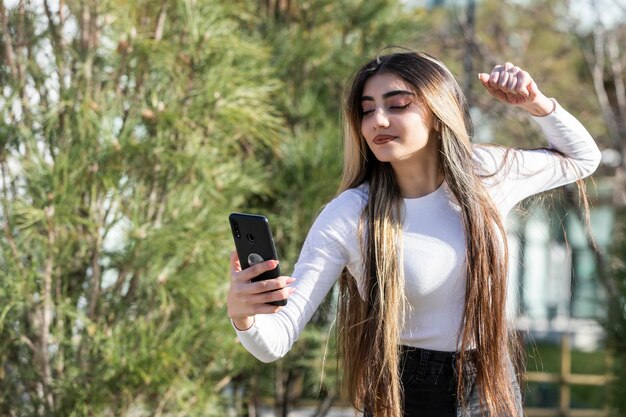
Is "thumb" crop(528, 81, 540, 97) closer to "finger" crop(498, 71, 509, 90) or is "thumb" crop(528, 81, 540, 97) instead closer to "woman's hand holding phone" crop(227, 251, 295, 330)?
"finger" crop(498, 71, 509, 90)

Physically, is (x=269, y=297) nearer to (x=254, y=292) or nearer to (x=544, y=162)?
(x=254, y=292)

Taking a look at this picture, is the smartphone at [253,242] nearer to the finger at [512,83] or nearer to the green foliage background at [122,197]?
the finger at [512,83]

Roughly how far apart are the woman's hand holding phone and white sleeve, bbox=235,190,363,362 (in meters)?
0.10

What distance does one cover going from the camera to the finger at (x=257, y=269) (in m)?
1.80

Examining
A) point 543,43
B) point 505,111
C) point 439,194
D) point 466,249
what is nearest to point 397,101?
point 439,194

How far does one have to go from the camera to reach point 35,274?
313 centimetres

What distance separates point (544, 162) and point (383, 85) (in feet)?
1.56

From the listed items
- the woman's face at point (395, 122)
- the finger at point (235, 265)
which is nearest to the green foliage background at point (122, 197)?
the woman's face at point (395, 122)

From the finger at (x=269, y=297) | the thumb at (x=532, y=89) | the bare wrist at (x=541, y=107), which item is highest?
the thumb at (x=532, y=89)

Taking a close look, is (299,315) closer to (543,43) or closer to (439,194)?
(439,194)

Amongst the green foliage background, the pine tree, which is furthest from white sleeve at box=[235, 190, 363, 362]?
the pine tree

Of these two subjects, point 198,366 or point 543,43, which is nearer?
point 198,366

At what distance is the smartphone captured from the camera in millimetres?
1790

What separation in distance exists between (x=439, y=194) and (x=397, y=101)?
243mm
